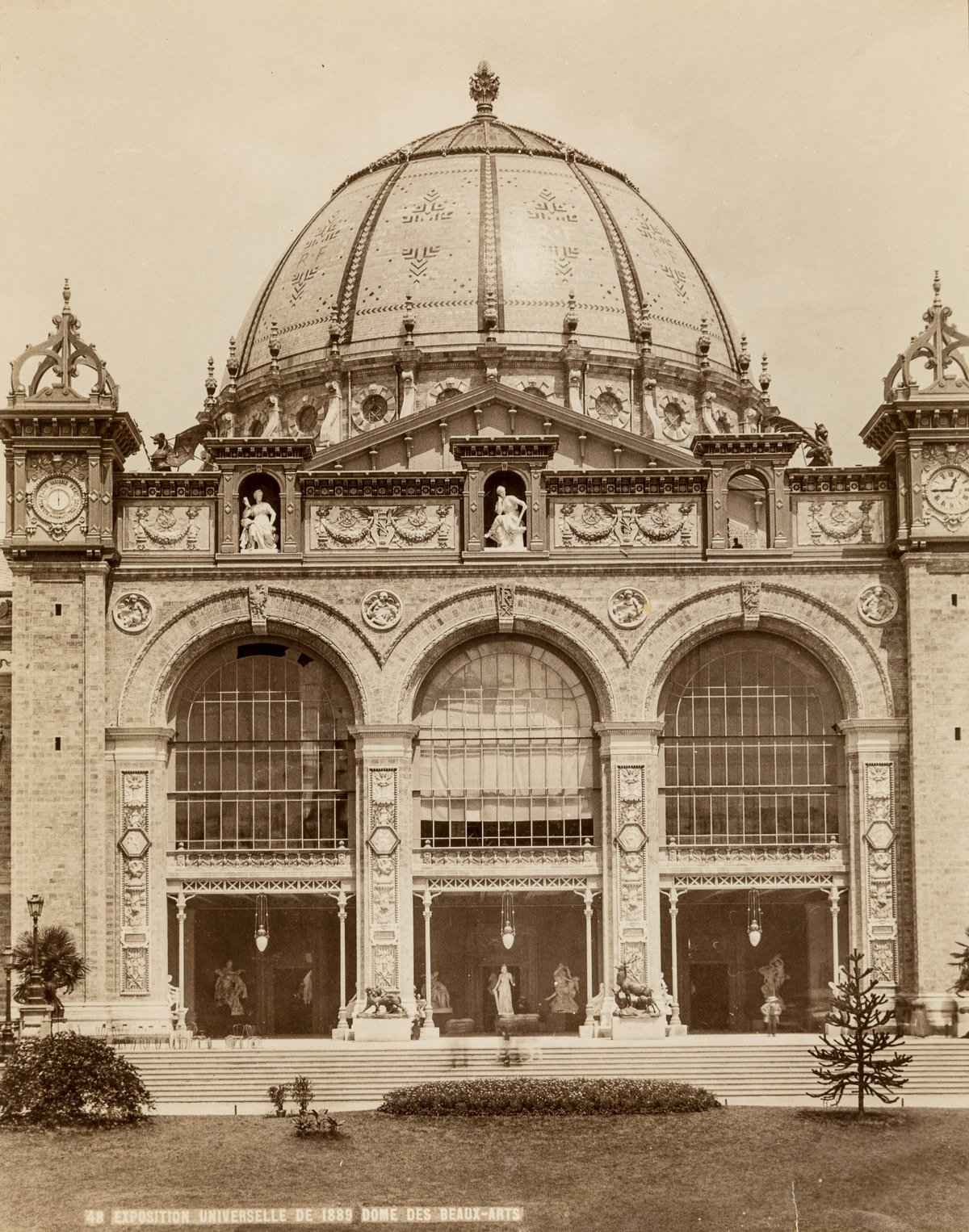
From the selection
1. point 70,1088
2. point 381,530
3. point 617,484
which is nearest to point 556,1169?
point 70,1088

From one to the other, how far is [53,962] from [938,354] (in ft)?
88.0

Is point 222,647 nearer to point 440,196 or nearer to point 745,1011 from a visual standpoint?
point 745,1011

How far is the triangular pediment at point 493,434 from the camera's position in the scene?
58812mm

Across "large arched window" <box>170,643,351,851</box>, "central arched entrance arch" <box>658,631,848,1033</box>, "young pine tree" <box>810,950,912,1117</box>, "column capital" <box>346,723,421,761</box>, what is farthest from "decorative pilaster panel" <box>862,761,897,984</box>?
"large arched window" <box>170,643,351,851</box>

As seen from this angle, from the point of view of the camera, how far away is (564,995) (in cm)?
5338

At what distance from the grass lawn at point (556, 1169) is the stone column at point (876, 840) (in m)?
9.80

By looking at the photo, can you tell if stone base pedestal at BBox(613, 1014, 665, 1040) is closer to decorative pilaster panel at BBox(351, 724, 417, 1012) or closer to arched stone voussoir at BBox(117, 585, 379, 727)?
decorative pilaster panel at BBox(351, 724, 417, 1012)

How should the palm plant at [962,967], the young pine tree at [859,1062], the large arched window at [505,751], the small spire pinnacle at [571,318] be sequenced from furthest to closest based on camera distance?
the small spire pinnacle at [571,318] → the large arched window at [505,751] → the palm plant at [962,967] → the young pine tree at [859,1062]

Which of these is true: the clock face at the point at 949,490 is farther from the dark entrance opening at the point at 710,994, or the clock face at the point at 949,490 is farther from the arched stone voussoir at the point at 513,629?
the dark entrance opening at the point at 710,994

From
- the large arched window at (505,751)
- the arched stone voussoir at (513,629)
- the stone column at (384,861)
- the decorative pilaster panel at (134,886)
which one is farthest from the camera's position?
the large arched window at (505,751)

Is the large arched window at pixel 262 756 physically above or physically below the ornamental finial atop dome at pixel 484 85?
below

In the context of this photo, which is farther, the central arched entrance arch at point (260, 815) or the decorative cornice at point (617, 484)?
the decorative cornice at point (617, 484)

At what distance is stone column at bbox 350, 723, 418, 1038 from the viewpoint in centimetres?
5225

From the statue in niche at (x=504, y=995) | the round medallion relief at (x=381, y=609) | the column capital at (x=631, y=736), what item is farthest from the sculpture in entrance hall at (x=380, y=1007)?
the round medallion relief at (x=381, y=609)
